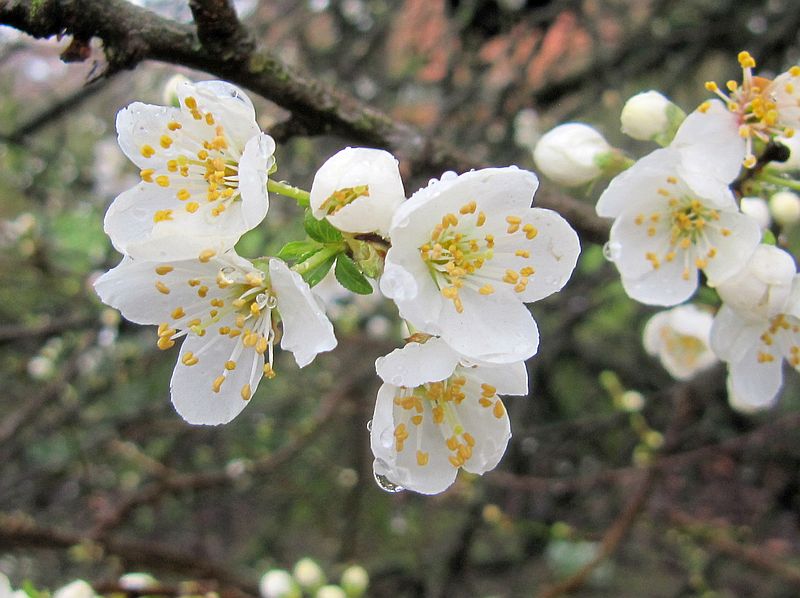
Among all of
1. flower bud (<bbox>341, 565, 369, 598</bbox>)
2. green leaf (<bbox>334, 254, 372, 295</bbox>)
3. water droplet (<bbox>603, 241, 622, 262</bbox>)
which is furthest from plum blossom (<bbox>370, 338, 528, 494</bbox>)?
flower bud (<bbox>341, 565, 369, 598</bbox>)

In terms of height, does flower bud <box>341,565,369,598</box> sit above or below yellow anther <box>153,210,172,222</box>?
below

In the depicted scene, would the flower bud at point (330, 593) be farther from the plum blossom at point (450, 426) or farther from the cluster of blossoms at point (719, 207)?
the cluster of blossoms at point (719, 207)

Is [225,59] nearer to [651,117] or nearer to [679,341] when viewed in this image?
[651,117]

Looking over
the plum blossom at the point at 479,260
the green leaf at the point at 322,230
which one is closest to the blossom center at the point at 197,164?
the green leaf at the point at 322,230

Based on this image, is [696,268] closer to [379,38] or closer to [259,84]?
[259,84]

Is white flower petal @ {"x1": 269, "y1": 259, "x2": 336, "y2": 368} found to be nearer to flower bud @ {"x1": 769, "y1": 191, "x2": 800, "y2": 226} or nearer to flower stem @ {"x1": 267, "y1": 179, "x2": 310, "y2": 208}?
flower stem @ {"x1": 267, "y1": 179, "x2": 310, "y2": 208}

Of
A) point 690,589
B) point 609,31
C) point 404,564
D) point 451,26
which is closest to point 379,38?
point 451,26

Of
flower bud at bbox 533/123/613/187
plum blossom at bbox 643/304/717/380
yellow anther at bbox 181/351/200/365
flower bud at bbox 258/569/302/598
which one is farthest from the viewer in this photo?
flower bud at bbox 258/569/302/598

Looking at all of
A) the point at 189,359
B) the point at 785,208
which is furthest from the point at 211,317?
the point at 785,208
